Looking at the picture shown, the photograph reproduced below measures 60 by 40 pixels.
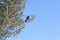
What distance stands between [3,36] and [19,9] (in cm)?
297

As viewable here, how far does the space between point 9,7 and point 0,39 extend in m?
3.05

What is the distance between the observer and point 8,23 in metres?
31.3

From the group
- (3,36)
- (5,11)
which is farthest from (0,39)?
(5,11)

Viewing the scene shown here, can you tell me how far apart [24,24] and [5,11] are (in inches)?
103

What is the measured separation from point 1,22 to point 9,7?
158cm

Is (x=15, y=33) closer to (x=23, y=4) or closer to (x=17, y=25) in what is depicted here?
(x=17, y=25)

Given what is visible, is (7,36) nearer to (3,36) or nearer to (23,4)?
(3,36)

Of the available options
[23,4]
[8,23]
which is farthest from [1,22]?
[23,4]

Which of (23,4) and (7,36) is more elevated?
(23,4)

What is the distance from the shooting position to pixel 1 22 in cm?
3125

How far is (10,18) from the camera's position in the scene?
31.5m

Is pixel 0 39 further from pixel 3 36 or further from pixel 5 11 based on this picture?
pixel 5 11

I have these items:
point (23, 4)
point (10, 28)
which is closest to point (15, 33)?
Answer: point (10, 28)

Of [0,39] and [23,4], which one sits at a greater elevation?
[23,4]
